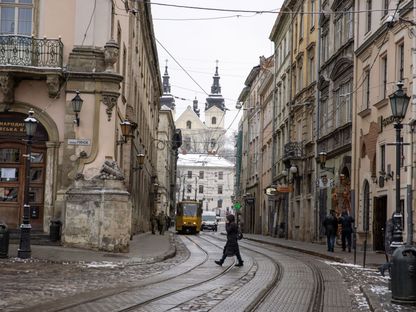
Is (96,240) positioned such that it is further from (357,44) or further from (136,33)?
(136,33)

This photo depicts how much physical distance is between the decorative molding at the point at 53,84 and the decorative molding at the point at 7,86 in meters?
1.16

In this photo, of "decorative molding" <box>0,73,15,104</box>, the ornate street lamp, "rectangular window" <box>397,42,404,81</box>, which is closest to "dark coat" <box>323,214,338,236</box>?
"rectangular window" <box>397,42,404,81</box>

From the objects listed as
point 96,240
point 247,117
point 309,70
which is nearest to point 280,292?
point 96,240

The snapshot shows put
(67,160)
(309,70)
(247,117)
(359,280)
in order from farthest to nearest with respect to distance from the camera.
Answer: (247,117)
(309,70)
(67,160)
(359,280)

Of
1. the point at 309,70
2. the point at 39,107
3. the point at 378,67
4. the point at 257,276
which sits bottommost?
the point at 257,276

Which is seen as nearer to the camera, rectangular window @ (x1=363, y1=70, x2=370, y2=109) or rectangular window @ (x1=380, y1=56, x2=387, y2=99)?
rectangular window @ (x1=380, y1=56, x2=387, y2=99)

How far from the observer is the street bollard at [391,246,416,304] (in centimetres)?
1188

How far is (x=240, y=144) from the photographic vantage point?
8956 centimetres

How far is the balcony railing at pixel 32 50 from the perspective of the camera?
23781 millimetres

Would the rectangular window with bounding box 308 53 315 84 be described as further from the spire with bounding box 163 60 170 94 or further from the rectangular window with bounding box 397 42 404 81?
the spire with bounding box 163 60 170 94

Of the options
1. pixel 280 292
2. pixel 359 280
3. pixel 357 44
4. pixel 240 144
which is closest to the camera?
pixel 280 292

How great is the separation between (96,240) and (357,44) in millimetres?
15323

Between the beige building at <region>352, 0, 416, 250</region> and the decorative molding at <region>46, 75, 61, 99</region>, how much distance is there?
10757 mm

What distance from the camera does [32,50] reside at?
941 inches
